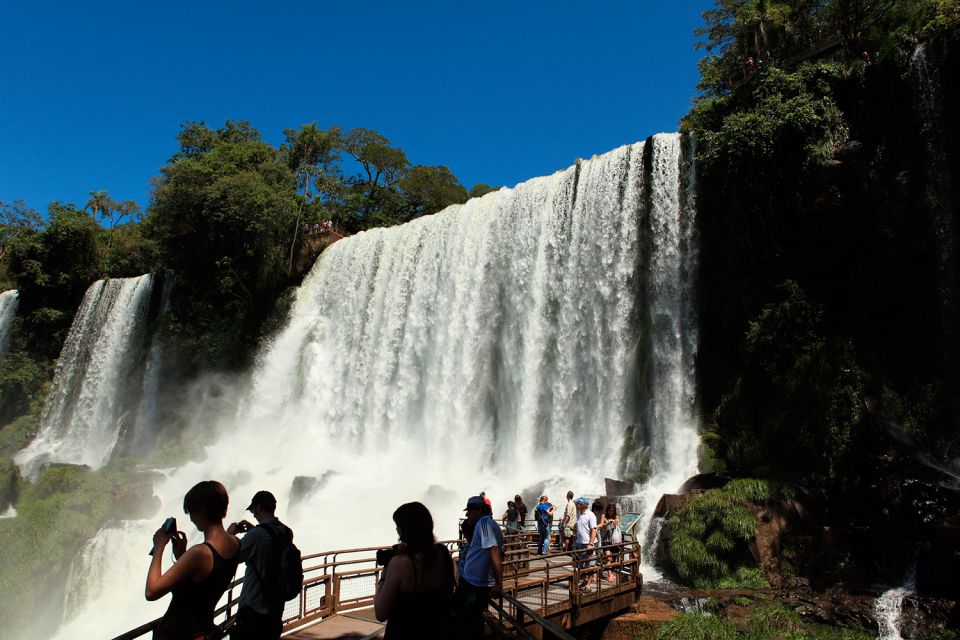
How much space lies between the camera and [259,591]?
400 cm

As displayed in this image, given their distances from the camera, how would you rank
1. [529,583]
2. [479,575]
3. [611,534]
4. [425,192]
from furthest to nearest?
[425,192]
[611,534]
[529,583]
[479,575]

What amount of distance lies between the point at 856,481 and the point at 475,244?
573 inches

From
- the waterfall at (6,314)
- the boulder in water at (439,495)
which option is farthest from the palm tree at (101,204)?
the boulder in water at (439,495)

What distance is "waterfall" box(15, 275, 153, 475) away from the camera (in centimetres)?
3466

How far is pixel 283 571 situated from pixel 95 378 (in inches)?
1472

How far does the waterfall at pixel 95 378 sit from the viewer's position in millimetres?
34656

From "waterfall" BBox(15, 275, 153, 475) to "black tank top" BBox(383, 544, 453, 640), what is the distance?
115 feet

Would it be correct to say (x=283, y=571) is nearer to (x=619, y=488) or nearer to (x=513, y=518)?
(x=513, y=518)

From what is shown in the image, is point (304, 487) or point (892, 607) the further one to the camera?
point (304, 487)

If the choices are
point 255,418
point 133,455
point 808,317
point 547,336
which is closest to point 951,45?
point 808,317

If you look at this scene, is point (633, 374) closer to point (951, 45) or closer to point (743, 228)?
point (743, 228)

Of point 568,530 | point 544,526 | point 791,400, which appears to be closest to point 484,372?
point 791,400

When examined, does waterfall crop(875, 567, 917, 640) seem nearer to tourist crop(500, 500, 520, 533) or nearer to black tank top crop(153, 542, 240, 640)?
tourist crop(500, 500, 520, 533)

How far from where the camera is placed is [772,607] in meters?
10.9
